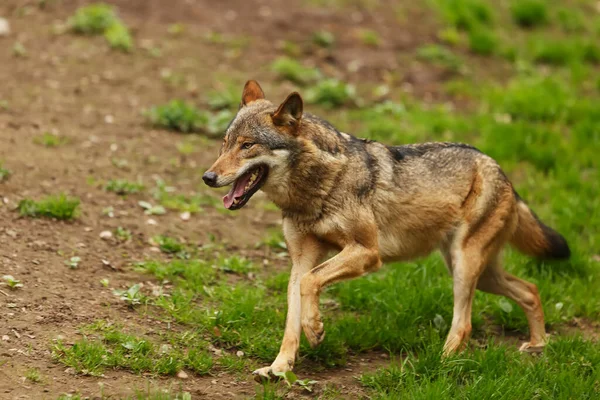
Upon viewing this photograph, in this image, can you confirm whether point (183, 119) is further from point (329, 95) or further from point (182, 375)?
point (182, 375)

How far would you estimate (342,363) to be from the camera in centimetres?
695

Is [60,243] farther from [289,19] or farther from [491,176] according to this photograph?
[289,19]

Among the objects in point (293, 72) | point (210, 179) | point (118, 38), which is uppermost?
point (210, 179)

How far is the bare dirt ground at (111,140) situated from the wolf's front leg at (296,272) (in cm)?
35

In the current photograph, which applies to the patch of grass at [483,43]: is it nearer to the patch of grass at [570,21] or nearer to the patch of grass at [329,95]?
the patch of grass at [570,21]

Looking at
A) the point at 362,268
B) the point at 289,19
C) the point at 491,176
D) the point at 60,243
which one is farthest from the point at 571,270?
the point at 289,19

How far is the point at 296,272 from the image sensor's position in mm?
6992

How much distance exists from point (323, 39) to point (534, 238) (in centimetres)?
680

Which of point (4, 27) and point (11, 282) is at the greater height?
point (4, 27)

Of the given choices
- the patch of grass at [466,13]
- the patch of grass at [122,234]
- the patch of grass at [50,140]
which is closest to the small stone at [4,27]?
the patch of grass at [50,140]

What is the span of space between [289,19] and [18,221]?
7.51m

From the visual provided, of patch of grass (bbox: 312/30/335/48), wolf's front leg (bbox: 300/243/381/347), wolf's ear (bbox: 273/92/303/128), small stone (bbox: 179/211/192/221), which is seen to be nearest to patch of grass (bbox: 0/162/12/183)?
small stone (bbox: 179/211/192/221)

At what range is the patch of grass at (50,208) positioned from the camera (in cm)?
822

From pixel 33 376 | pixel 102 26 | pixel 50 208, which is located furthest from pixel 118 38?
pixel 33 376
